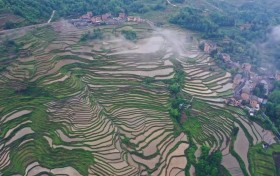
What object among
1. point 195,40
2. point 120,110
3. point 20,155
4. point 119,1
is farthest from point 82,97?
point 119,1

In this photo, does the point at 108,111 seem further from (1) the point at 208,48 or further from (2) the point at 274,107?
(1) the point at 208,48

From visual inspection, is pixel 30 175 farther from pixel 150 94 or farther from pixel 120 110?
pixel 150 94

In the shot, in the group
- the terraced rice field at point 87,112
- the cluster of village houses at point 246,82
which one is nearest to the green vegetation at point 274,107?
the cluster of village houses at point 246,82

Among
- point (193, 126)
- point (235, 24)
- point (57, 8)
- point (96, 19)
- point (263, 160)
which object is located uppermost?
point (57, 8)

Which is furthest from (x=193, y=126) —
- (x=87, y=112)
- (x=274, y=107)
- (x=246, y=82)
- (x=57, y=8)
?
(x=57, y=8)

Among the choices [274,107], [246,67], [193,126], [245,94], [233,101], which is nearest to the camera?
[193,126]

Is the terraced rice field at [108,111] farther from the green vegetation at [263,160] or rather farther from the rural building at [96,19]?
the rural building at [96,19]
